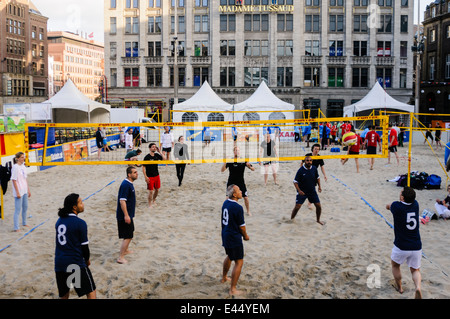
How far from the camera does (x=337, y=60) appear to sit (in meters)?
49.9

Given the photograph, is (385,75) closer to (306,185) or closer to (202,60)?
(202,60)

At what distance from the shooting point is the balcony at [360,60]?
49.8 meters

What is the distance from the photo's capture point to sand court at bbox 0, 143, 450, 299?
21.7 feet

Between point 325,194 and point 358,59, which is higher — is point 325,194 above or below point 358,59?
below

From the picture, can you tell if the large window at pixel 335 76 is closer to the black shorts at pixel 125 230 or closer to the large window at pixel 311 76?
the large window at pixel 311 76

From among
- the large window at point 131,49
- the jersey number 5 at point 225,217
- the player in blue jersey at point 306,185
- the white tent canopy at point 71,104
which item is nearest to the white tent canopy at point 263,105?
the white tent canopy at point 71,104

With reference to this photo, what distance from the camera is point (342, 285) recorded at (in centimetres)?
670

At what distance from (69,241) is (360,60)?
4969 cm

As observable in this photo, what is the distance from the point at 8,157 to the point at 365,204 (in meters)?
12.9

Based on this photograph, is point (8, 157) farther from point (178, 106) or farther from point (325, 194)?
point (178, 106)

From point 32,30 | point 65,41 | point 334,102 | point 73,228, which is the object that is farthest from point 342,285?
point 65,41

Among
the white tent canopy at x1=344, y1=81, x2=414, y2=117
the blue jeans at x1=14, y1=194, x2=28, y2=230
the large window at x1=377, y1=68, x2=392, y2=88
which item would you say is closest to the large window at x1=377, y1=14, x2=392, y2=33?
the large window at x1=377, y1=68, x2=392, y2=88

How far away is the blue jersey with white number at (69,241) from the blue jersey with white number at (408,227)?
14.4 feet

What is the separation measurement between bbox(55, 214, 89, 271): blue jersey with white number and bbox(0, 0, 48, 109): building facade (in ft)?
249
